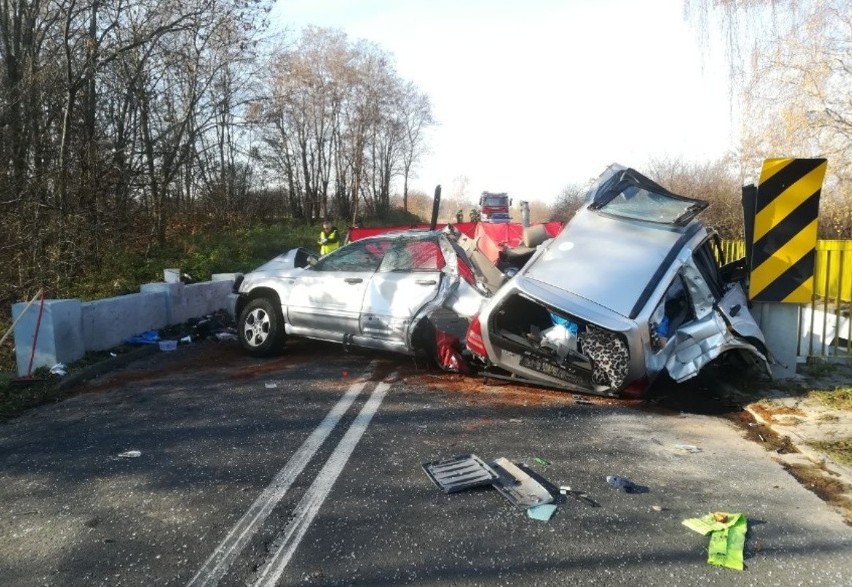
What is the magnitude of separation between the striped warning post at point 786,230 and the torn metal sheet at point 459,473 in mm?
4015

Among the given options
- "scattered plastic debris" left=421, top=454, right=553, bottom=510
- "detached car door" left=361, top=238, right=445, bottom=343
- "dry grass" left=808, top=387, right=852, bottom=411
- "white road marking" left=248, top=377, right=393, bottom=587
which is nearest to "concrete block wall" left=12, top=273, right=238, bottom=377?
"detached car door" left=361, top=238, right=445, bottom=343

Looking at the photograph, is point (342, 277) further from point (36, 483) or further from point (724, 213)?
point (724, 213)

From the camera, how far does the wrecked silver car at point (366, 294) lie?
720 centimetres

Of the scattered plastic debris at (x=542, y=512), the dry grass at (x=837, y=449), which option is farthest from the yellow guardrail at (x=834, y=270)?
the scattered plastic debris at (x=542, y=512)

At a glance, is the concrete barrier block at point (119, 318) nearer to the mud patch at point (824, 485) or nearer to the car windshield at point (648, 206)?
the car windshield at point (648, 206)

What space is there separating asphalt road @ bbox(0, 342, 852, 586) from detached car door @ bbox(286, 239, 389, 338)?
1.64 metres

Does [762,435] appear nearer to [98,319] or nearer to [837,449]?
[837,449]

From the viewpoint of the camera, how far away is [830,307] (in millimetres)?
7836

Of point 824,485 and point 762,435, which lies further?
point 762,435

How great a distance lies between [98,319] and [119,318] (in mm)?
479

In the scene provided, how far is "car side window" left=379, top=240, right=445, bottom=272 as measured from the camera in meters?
7.49

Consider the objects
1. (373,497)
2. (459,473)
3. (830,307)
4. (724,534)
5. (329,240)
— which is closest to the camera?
(724,534)

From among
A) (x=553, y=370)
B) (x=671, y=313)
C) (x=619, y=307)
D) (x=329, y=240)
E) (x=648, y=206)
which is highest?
(x=648, y=206)

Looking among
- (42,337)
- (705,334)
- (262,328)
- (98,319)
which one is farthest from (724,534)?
(98,319)
